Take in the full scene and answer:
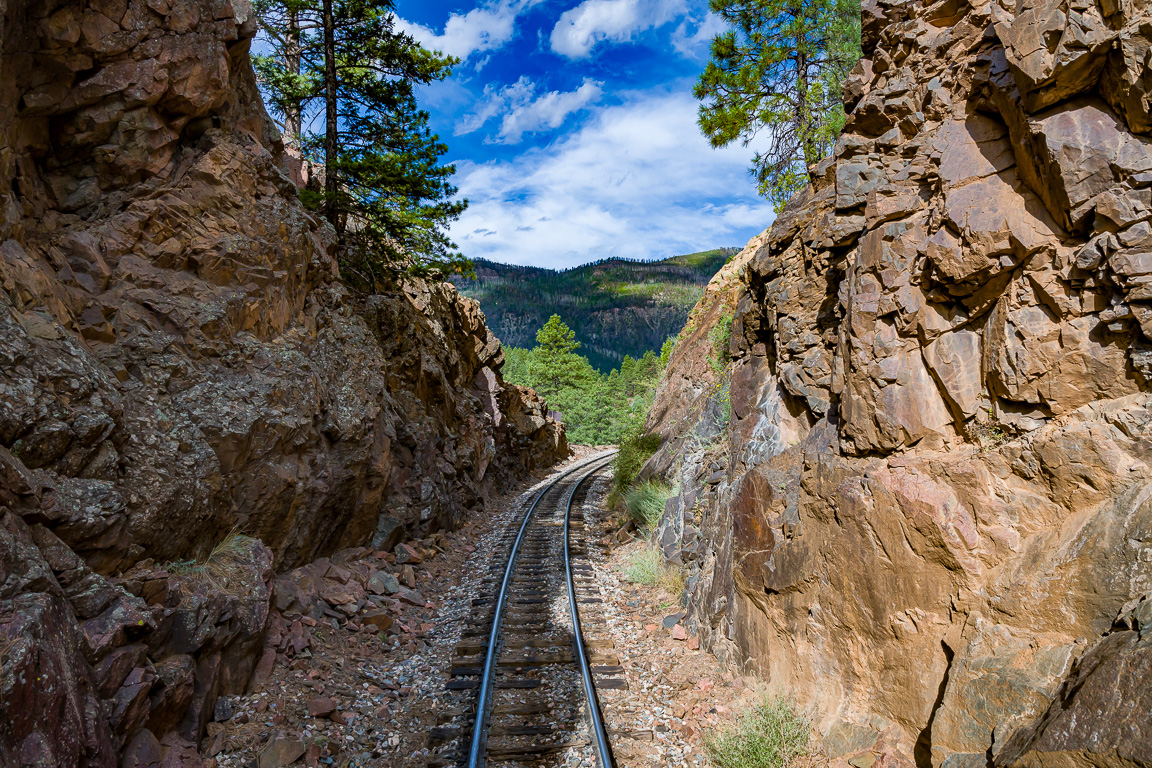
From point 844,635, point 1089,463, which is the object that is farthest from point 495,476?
point 1089,463

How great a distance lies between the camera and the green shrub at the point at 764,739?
5383 mm

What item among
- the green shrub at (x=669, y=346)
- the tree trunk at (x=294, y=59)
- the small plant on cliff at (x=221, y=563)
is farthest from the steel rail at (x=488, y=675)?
the tree trunk at (x=294, y=59)

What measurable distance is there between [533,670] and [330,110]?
12.6 meters

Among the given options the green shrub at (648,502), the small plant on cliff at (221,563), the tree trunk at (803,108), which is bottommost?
the green shrub at (648,502)

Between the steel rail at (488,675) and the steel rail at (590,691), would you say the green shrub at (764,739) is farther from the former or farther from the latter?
the steel rail at (488,675)

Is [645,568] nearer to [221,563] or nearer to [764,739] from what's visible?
[764,739]

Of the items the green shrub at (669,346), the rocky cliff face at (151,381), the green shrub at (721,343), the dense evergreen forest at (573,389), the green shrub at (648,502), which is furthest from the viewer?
the dense evergreen forest at (573,389)

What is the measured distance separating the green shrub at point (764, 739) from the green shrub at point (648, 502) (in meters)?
5.64

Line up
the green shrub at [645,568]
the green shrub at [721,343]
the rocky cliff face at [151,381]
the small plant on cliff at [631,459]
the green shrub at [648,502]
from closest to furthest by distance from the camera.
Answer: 1. the rocky cliff face at [151,381]
2. the green shrub at [645,568]
3. the green shrub at [648,502]
4. the green shrub at [721,343]
5. the small plant on cliff at [631,459]

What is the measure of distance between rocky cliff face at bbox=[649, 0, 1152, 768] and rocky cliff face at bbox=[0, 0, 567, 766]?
20.7 ft

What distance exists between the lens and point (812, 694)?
231 inches

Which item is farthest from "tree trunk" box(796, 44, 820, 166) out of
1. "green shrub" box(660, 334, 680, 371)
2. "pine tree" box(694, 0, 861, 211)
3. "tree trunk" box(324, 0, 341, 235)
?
"tree trunk" box(324, 0, 341, 235)

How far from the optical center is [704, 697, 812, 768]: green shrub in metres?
5.38

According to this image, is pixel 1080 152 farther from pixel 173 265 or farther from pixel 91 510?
pixel 173 265
